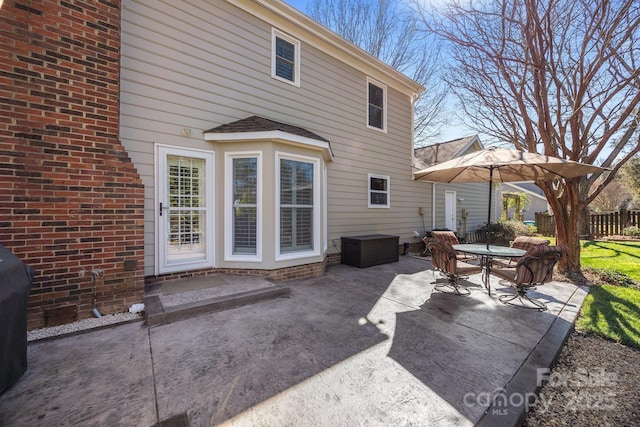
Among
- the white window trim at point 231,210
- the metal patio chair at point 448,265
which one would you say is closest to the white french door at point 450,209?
the metal patio chair at point 448,265

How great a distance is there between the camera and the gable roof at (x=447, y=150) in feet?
38.3

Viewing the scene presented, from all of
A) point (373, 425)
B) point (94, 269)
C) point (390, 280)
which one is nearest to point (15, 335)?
point (94, 269)

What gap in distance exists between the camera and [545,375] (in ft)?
8.07

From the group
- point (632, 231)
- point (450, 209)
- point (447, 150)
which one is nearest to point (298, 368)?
point (450, 209)

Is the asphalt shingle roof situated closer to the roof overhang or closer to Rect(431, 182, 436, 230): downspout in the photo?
the roof overhang

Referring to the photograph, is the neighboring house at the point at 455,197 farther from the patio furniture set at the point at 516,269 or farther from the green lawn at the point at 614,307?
the patio furniture set at the point at 516,269

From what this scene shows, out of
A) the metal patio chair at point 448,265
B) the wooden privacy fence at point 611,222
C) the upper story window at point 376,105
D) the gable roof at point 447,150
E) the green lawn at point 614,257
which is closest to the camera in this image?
the metal patio chair at point 448,265

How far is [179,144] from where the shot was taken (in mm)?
4633

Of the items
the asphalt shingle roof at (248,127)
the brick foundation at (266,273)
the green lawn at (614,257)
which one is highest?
the asphalt shingle roof at (248,127)

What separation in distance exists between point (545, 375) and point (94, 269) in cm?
502

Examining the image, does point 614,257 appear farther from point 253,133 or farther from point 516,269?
point 253,133

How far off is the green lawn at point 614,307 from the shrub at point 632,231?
615 cm

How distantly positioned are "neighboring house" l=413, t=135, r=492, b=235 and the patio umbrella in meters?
3.68

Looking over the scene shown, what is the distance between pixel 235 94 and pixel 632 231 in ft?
54.6
